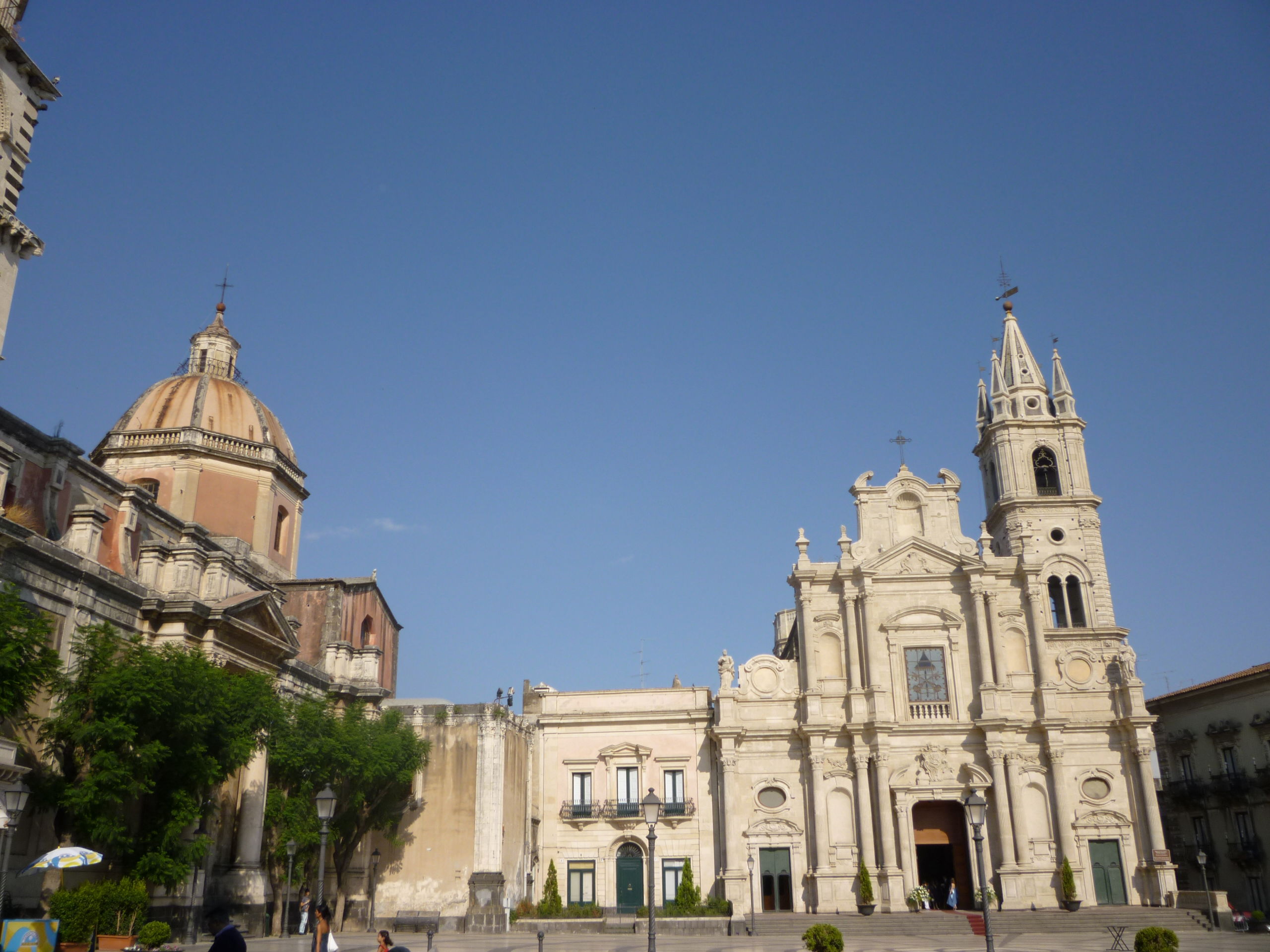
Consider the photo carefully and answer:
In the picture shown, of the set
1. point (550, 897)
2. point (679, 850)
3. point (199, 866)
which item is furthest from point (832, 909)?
point (199, 866)

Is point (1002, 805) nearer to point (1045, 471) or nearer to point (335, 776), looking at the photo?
point (1045, 471)

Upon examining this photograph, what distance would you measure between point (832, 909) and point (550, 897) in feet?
35.6

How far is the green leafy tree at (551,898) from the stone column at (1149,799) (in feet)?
73.7

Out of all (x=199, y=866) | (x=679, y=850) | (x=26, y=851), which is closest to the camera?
(x=26, y=851)

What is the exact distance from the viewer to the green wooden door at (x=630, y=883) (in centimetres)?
4259

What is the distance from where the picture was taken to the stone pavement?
28.1 metres

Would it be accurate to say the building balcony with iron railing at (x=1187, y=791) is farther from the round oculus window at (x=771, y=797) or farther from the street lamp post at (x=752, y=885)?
Answer: the street lamp post at (x=752, y=885)

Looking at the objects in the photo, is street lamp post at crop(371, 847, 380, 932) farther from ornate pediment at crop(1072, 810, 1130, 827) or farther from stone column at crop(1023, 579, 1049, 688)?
stone column at crop(1023, 579, 1049, 688)

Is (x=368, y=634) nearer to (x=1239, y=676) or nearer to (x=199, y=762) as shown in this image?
(x=199, y=762)

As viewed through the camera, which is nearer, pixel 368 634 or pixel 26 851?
pixel 26 851

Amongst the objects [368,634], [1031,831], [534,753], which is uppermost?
[368,634]

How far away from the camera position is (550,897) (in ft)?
136

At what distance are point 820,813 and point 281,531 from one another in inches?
940

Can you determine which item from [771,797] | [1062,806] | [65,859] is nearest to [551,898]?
[771,797]
